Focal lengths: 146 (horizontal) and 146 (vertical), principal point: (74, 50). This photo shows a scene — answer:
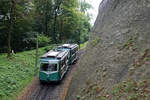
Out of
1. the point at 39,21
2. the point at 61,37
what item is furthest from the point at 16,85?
the point at 61,37

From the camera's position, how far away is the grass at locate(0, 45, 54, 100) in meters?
12.9

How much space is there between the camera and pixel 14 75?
15406mm

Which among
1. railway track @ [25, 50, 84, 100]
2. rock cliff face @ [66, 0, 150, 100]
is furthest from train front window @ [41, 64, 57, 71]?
rock cliff face @ [66, 0, 150, 100]

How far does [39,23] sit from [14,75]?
21368 mm

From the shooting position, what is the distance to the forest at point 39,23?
76.8 ft

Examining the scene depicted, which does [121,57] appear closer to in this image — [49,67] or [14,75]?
[49,67]

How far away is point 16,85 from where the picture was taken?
14203 mm

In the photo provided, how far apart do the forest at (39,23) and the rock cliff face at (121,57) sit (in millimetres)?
13958

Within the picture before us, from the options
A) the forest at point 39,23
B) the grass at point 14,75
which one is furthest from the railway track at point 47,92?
the forest at point 39,23

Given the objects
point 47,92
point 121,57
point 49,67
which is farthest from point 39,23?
point 121,57

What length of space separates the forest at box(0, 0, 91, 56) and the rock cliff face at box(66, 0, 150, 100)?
14.0 m

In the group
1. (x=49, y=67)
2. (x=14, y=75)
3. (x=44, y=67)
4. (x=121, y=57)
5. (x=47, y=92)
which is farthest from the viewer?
(x=14, y=75)

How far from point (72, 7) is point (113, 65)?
27427 mm

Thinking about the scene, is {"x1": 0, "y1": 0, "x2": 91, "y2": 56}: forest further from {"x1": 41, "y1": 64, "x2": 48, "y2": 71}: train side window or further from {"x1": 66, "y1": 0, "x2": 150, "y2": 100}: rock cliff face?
{"x1": 66, "y1": 0, "x2": 150, "y2": 100}: rock cliff face
